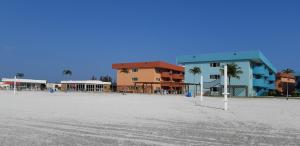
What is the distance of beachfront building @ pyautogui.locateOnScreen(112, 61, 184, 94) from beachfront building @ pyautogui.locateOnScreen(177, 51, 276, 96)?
11.5 metres

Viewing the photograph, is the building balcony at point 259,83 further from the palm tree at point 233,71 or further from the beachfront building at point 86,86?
the beachfront building at point 86,86

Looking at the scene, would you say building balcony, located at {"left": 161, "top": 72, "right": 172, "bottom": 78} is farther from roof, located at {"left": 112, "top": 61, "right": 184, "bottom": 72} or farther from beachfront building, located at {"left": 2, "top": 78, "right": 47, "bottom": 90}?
beachfront building, located at {"left": 2, "top": 78, "right": 47, "bottom": 90}

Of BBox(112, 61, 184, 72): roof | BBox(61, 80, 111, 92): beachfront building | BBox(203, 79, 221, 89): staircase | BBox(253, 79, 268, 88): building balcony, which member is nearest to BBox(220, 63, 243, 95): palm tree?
BBox(203, 79, 221, 89): staircase

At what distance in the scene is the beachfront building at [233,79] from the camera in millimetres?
68688

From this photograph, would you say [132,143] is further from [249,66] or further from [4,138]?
[249,66]

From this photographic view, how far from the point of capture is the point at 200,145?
743 centimetres

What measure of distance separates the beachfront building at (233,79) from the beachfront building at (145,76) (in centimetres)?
1149

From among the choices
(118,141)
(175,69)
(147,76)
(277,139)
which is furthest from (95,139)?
(175,69)

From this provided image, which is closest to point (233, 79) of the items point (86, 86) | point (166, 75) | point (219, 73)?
point (219, 73)

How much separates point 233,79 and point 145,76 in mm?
26690

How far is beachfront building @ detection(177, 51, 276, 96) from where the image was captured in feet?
225

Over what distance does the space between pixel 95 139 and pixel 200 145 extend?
8.09ft

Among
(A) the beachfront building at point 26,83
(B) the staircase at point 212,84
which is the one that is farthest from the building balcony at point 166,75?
(A) the beachfront building at point 26,83

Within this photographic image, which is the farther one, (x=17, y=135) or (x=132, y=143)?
(x=17, y=135)
